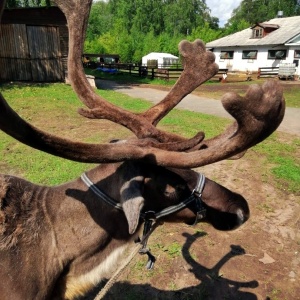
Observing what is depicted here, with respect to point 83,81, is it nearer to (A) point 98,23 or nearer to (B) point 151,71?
(B) point 151,71

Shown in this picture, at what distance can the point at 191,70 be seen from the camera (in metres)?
3.24

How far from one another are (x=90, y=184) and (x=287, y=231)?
3.66 meters

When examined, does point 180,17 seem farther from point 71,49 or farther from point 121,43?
point 71,49

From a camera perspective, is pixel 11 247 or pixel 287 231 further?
pixel 287 231

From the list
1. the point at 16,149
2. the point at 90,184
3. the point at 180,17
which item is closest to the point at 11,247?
the point at 90,184

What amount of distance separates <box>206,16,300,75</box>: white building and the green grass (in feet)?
80.5

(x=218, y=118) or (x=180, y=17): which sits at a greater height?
(x=180, y=17)

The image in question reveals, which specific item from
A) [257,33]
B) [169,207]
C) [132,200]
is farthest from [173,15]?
[132,200]

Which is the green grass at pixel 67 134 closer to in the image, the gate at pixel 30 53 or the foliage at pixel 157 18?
the gate at pixel 30 53

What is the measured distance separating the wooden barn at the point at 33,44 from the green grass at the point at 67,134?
→ 1.58 m

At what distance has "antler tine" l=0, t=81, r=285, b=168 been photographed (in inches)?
75.1

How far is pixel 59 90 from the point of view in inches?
640

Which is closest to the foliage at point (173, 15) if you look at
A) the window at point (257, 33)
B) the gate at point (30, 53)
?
the window at point (257, 33)

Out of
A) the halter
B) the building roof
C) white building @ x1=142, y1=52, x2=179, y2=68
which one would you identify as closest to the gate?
the halter
